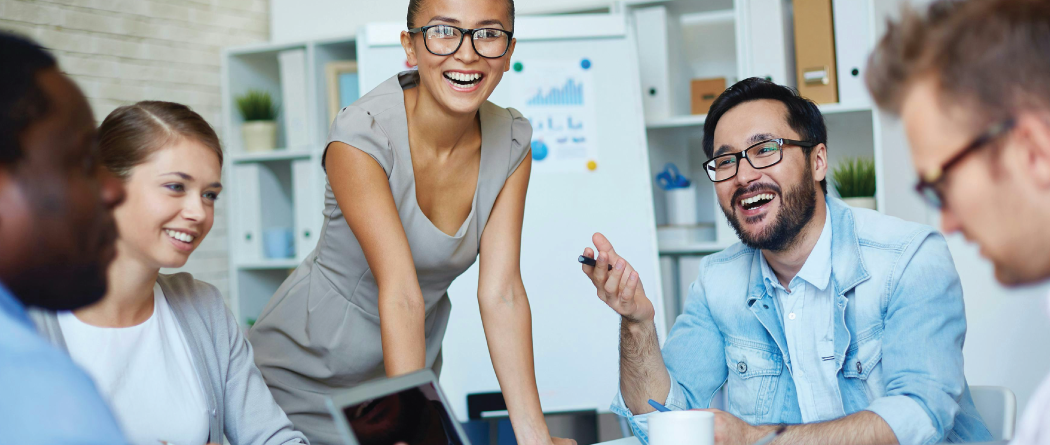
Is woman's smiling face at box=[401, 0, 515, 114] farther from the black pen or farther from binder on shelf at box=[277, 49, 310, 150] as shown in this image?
binder on shelf at box=[277, 49, 310, 150]

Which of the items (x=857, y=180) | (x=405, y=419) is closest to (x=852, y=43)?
(x=857, y=180)

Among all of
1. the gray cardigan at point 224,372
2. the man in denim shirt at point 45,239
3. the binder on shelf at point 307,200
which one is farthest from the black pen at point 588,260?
the binder on shelf at point 307,200

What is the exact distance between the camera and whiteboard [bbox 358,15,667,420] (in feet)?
8.78

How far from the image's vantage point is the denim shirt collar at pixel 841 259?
1414 millimetres

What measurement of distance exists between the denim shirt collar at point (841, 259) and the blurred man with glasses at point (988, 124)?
2.42ft

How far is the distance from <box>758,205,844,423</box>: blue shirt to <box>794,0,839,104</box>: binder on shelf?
132 centimetres

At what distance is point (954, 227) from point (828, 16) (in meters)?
2.15

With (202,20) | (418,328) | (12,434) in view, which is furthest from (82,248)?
(202,20)

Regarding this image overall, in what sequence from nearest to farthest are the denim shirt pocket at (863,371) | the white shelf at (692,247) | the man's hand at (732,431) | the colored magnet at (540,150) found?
the man's hand at (732,431)
the denim shirt pocket at (863,371)
the colored magnet at (540,150)
the white shelf at (692,247)

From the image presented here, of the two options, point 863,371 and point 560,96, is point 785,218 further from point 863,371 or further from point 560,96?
point 560,96

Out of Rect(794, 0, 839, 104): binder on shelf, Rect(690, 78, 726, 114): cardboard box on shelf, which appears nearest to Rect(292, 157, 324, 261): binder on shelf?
A: Rect(690, 78, 726, 114): cardboard box on shelf

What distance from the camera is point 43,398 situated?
20.3 inches

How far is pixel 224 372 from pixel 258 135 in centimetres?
234

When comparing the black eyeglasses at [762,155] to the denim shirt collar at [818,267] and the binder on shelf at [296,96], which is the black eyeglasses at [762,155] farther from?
the binder on shelf at [296,96]
